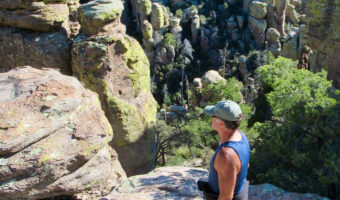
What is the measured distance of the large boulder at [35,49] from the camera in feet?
20.8

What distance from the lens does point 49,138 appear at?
10.1 feet

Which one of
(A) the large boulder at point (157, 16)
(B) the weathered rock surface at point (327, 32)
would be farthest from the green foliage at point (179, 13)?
(B) the weathered rock surface at point (327, 32)

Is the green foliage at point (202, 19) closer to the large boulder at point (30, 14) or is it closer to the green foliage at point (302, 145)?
the green foliage at point (302, 145)

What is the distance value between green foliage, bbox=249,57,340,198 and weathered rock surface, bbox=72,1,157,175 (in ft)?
9.52

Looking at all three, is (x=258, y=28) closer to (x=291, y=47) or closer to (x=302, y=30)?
(x=291, y=47)

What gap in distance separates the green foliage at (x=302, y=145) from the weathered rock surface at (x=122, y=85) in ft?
9.52

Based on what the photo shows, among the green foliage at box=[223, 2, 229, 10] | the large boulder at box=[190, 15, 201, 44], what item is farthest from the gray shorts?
the green foliage at box=[223, 2, 229, 10]

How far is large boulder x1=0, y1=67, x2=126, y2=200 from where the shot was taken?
2.87 metres

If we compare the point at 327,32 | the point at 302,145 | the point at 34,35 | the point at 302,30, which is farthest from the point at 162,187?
the point at 302,30

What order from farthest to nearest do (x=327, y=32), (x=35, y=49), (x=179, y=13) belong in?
1. (x=179, y=13)
2. (x=327, y=32)
3. (x=35, y=49)

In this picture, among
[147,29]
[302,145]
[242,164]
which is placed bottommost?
[302,145]

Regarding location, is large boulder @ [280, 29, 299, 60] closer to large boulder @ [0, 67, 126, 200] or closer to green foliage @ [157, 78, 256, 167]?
green foliage @ [157, 78, 256, 167]

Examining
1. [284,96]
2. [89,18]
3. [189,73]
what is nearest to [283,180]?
[284,96]

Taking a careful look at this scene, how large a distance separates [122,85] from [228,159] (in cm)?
504
